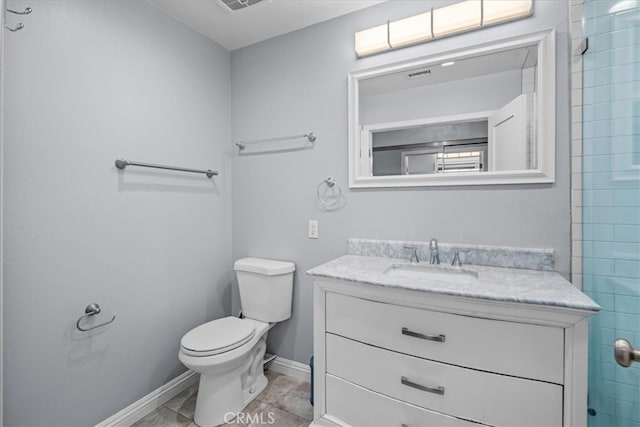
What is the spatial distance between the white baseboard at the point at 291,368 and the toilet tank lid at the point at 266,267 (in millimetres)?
666

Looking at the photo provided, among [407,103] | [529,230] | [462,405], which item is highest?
[407,103]

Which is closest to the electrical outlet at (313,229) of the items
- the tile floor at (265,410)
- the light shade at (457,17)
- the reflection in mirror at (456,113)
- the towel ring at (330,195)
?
the towel ring at (330,195)

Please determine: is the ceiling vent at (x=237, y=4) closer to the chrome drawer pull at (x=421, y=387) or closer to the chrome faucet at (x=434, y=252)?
the chrome faucet at (x=434, y=252)

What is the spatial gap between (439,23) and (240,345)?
6.63 feet

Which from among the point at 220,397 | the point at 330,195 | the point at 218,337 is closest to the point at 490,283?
the point at 330,195

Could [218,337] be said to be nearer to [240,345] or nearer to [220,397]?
[240,345]

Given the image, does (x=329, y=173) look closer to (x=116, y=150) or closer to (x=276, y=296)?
(x=276, y=296)

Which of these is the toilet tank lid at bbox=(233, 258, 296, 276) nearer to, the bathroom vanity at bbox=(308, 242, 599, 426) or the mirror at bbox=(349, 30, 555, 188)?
the bathroom vanity at bbox=(308, 242, 599, 426)

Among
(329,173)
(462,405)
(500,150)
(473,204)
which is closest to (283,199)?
(329,173)

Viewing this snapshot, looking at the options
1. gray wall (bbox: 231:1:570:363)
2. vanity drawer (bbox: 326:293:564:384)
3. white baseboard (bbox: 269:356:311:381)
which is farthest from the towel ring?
white baseboard (bbox: 269:356:311:381)

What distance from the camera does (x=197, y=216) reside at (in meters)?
1.99

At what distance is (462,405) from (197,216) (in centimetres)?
180

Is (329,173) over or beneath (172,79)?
beneath

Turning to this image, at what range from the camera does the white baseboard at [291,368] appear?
1.96 metres
